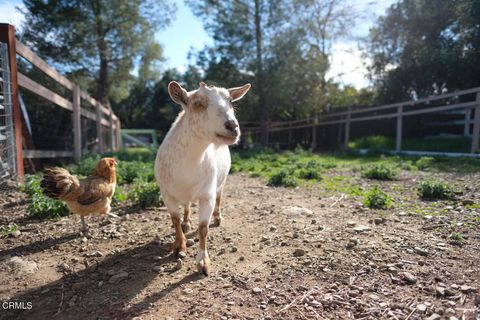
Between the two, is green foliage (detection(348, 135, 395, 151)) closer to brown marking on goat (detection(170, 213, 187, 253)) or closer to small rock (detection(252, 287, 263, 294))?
brown marking on goat (detection(170, 213, 187, 253))

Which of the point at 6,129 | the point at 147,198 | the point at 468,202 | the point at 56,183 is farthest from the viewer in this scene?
the point at 6,129

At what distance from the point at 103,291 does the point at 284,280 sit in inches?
56.1

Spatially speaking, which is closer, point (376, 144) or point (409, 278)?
point (409, 278)

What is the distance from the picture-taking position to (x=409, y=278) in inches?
99.3

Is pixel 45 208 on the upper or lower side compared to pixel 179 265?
upper

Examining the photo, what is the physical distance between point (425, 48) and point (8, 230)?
16.5 metres

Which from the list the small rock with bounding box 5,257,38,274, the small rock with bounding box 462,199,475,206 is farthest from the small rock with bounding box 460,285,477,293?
the small rock with bounding box 5,257,38,274

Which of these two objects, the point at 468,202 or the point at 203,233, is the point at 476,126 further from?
the point at 203,233

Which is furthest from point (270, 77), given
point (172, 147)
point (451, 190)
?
point (172, 147)

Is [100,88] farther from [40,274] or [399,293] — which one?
[399,293]

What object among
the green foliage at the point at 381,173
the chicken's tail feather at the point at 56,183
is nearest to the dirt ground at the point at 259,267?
the chicken's tail feather at the point at 56,183

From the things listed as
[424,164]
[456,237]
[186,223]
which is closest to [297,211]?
[186,223]

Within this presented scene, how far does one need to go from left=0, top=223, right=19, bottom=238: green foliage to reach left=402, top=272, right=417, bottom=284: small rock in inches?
151

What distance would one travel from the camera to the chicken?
10.5 feet
